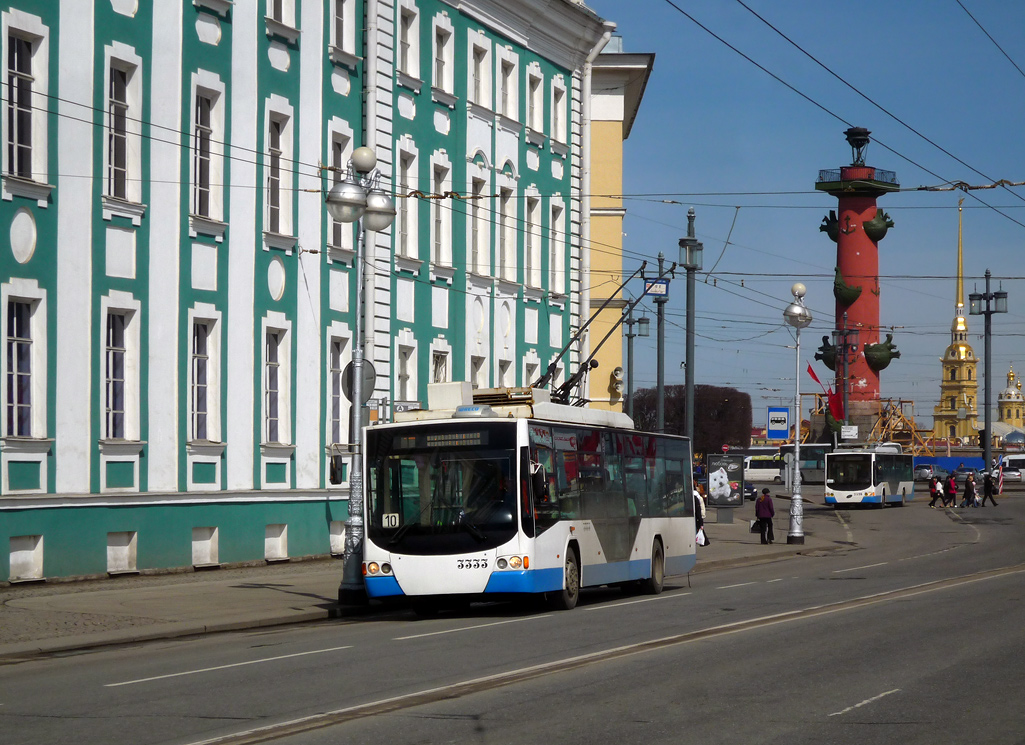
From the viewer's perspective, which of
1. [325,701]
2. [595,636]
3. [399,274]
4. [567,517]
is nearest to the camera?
[325,701]

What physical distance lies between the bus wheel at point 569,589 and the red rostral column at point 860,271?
77200mm

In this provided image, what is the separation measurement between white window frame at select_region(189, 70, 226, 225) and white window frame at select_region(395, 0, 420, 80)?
7009mm

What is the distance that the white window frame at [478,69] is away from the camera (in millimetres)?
37000

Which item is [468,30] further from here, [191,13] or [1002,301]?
[1002,301]

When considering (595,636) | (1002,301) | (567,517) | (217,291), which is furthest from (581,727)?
(1002,301)

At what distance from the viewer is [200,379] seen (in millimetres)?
27672

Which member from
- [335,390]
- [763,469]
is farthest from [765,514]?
[763,469]

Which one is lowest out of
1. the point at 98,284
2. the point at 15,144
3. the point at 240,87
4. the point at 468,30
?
the point at 98,284

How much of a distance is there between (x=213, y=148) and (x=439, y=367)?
10.1 m

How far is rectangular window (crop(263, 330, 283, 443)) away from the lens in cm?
2970

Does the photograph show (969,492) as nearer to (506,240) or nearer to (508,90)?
(506,240)

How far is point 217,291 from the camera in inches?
1101

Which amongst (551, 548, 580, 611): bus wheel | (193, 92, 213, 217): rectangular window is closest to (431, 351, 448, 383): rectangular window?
(193, 92, 213, 217): rectangular window

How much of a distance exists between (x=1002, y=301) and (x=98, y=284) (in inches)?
2983
